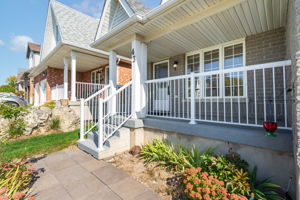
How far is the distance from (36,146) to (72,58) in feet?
14.5

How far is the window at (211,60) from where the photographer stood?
518 centimetres

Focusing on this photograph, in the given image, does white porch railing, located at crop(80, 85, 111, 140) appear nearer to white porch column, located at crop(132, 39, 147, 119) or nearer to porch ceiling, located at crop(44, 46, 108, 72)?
white porch column, located at crop(132, 39, 147, 119)

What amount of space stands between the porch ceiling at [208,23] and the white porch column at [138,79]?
0.41 m

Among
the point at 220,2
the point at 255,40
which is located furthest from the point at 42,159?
the point at 255,40

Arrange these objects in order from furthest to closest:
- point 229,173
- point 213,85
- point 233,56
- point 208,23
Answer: point 213,85, point 233,56, point 208,23, point 229,173

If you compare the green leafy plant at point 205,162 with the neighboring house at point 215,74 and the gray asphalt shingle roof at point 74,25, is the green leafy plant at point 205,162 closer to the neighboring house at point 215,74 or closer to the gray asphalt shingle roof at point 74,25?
the neighboring house at point 215,74

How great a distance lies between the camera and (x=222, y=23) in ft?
12.2

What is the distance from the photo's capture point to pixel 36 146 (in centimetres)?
457

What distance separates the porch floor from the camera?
7.12ft

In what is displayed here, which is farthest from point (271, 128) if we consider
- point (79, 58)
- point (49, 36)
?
point (49, 36)

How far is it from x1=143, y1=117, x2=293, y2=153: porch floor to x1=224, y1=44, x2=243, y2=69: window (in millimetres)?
2670

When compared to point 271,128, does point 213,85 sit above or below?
above

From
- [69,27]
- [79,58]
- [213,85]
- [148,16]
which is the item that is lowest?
[213,85]

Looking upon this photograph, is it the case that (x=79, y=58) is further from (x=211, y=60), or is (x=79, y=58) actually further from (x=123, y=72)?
(x=211, y=60)
